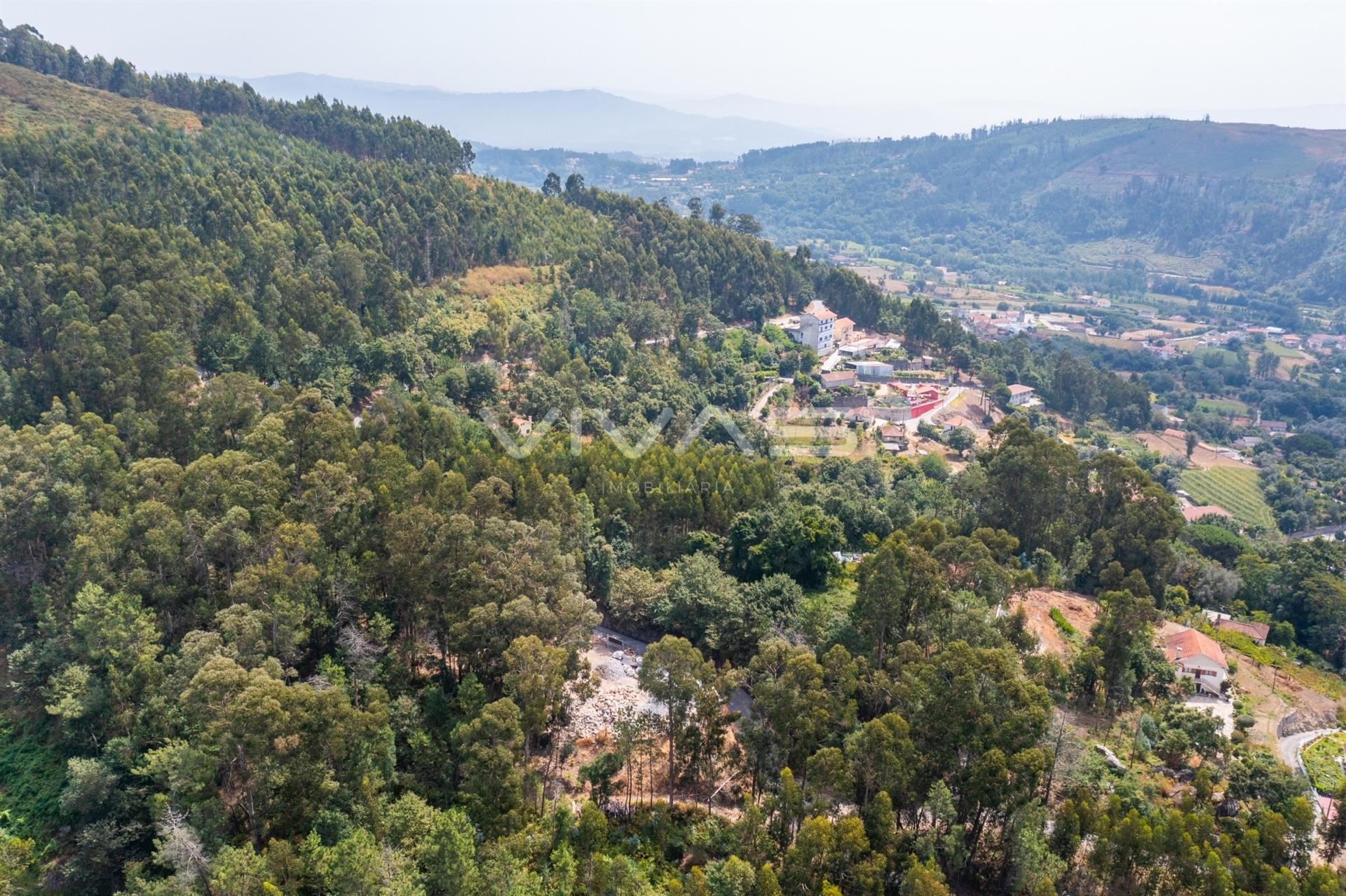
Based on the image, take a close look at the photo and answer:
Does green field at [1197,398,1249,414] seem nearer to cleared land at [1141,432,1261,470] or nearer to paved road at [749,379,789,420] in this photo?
cleared land at [1141,432,1261,470]

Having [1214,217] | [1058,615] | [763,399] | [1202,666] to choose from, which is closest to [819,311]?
[763,399]

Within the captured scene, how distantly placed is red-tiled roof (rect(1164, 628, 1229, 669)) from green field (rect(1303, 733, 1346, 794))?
3194 millimetres

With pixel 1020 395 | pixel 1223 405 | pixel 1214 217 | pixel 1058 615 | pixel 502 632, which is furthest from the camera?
pixel 1214 217

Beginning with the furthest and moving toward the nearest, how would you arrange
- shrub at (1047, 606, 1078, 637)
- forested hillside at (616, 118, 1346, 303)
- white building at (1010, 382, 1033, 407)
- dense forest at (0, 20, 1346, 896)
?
forested hillside at (616, 118, 1346, 303), white building at (1010, 382, 1033, 407), shrub at (1047, 606, 1078, 637), dense forest at (0, 20, 1346, 896)

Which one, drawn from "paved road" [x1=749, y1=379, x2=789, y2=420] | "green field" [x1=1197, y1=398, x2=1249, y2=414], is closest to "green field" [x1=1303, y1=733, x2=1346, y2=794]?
"paved road" [x1=749, y1=379, x2=789, y2=420]

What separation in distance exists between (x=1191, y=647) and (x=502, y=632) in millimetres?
22828

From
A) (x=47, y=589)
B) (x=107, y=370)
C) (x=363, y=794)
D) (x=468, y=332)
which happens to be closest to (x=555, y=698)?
(x=363, y=794)

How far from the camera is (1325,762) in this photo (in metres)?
23.8

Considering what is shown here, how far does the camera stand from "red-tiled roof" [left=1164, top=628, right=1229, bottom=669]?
2669 centimetres

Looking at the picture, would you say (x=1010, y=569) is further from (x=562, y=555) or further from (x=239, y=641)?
(x=239, y=641)

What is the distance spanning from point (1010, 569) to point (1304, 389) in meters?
89.1

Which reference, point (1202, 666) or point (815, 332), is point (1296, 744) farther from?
point (815, 332)

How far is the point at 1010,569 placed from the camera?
2795 centimetres

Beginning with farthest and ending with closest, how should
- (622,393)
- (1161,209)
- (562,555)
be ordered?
(1161,209) < (622,393) < (562,555)
